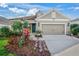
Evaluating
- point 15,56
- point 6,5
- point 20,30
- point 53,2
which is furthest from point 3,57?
point 53,2

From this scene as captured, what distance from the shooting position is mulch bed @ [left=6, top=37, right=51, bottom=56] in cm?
396

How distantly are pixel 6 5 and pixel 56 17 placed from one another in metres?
0.71

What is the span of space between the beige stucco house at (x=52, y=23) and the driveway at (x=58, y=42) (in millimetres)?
62

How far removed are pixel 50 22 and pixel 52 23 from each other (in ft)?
0.10

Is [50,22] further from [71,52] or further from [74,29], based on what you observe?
[71,52]

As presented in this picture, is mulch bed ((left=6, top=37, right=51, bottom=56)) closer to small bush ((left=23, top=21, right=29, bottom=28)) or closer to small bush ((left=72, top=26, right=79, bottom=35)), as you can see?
small bush ((left=23, top=21, right=29, bottom=28))

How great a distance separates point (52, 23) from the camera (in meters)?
4.05

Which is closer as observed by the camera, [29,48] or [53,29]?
[29,48]

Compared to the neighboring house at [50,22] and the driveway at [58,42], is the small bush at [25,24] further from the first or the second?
the driveway at [58,42]

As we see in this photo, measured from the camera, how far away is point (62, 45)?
4.00m

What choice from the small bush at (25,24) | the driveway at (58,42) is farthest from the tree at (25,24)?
the driveway at (58,42)

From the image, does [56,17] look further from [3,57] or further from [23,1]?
[3,57]

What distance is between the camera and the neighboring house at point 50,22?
4012 mm

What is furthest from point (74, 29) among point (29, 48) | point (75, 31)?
point (29, 48)
